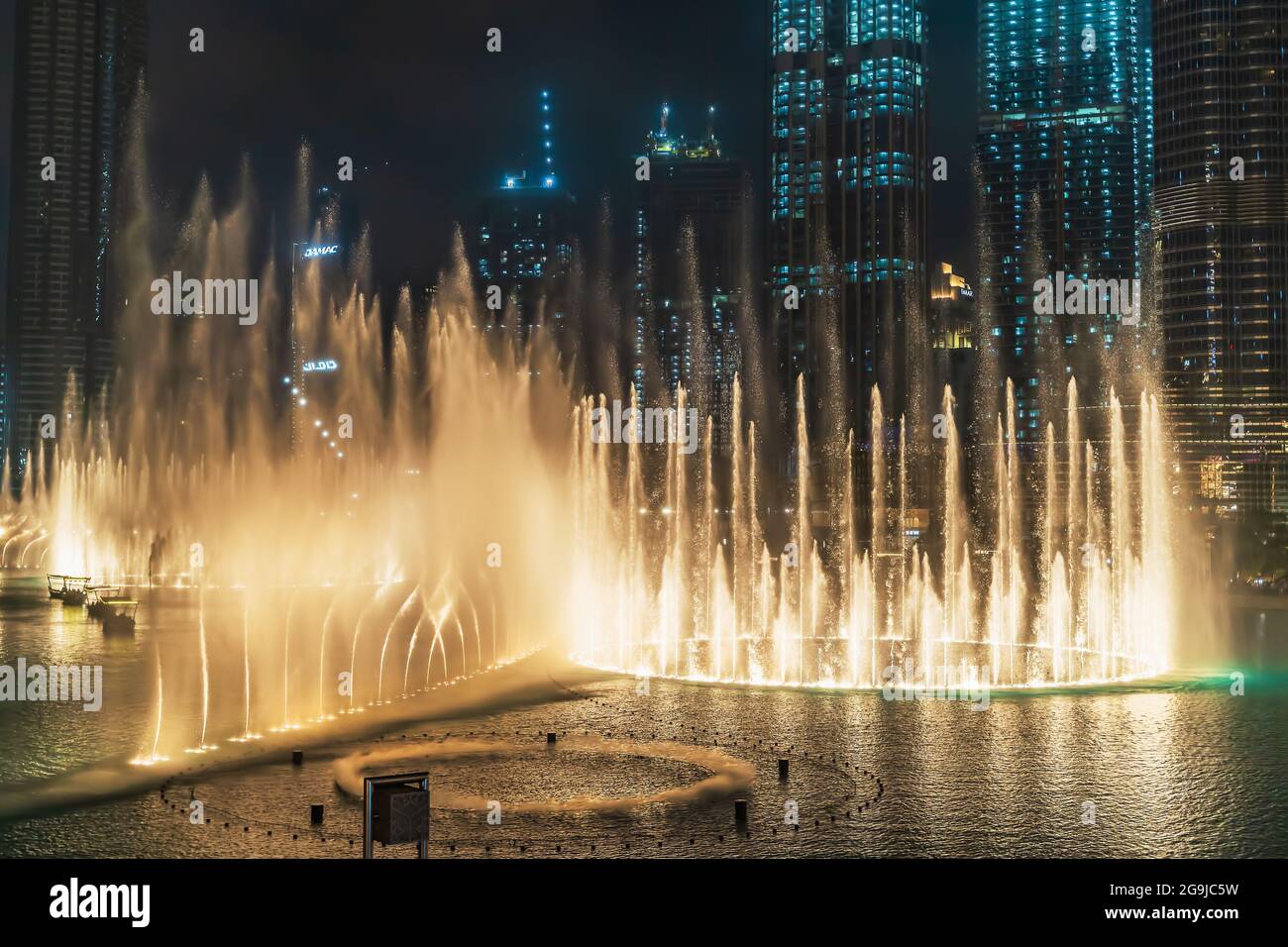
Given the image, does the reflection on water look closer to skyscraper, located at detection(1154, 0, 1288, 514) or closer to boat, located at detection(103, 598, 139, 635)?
boat, located at detection(103, 598, 139, 635)

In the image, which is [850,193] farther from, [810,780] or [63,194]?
[810,780]

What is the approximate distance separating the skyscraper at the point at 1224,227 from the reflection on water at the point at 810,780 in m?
90.1

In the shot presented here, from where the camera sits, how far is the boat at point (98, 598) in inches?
1468

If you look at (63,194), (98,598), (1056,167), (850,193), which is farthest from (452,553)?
(1056,167)

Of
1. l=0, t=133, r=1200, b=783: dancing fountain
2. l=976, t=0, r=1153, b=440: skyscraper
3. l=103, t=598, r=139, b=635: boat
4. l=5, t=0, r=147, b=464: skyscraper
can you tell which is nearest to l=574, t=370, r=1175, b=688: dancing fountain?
l=0, t=133, r=1200, b=783: dancing fountain

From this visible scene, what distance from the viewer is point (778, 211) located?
5418 inches

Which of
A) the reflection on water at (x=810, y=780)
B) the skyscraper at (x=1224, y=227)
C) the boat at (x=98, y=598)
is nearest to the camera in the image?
the reflection on water at (x=810, y=780)

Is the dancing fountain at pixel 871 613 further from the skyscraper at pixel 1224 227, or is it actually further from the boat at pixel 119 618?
the skyscraper at pixel 1224 227

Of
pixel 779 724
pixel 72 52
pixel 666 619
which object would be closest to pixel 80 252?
pixel 72 52

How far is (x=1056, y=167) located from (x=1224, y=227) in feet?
129

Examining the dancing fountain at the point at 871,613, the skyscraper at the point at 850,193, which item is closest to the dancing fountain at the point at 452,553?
the dancing fountain at the point at 871,613
